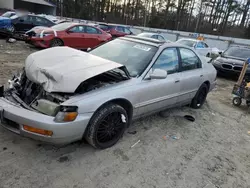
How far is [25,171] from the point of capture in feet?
7.98

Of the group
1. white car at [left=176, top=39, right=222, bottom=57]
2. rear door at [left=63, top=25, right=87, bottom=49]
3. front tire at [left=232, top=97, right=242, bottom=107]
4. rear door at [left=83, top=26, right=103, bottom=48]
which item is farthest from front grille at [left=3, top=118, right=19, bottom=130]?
white car at [left=176, top=39, right=222, bottom=57]

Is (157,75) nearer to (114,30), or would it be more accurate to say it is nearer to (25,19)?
(25,19)

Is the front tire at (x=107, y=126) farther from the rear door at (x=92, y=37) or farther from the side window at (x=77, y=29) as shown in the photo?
the rear door at (x=92, y=37)

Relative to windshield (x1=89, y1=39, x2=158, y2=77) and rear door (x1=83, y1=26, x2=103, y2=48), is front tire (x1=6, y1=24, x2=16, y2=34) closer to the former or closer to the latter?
rear door (x1=83, y1=26, x2=103, y2=48)

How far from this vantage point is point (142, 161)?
114 inches

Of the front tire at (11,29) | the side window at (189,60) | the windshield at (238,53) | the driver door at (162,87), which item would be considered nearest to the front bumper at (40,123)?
the driver door at (162,87)

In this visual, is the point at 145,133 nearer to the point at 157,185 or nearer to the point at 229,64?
the point at 157,185

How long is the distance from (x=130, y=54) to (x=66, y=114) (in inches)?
69.0

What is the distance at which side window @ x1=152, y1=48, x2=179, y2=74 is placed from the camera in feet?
11.9

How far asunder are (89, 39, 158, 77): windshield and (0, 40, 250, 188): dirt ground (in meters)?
1.11

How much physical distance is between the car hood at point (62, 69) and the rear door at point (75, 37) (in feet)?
23.0

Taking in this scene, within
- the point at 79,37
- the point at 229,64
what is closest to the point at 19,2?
the point at 79,37

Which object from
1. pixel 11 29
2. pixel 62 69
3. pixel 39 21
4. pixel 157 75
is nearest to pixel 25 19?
pixel 39 21

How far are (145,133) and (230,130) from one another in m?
1.90
